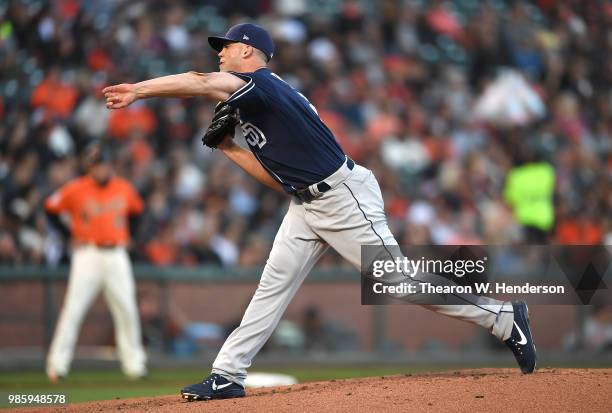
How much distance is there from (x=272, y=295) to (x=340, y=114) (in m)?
8.59

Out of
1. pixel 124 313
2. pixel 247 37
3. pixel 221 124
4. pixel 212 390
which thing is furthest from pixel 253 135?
pixel 124 313

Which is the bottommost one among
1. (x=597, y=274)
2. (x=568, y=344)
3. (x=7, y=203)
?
(x=568, y=344)

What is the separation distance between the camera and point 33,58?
42.3ft

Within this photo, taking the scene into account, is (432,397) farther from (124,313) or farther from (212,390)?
(124,313)

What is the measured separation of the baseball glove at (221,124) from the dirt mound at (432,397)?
1.50 meters

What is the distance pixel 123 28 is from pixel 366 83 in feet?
11.7

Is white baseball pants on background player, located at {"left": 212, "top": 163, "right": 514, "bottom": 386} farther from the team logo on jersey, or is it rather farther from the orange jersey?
the orange jersey

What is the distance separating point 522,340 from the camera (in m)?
5.98

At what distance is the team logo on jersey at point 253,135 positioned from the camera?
5.75m

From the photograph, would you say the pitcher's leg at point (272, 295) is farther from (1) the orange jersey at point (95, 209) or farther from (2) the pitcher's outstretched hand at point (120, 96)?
(1) the orange jersey at point (95, 209)

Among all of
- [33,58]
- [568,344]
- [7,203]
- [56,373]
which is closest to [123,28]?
[33,58]

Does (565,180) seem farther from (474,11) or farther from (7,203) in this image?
(7,203)

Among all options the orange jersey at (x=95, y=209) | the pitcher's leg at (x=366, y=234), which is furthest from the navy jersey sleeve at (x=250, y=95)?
the orange jersey at (x=95, y=209)

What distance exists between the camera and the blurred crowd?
12.1m
